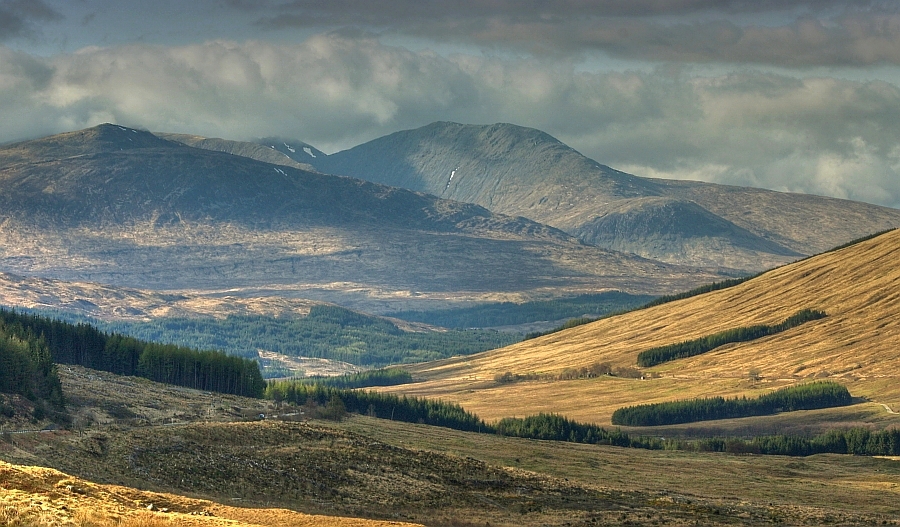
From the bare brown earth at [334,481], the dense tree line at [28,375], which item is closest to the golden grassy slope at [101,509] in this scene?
the bare brown earth at [334,481]

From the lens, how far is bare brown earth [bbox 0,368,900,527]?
6862 centimetres

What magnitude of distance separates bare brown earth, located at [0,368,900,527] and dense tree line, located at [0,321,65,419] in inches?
161

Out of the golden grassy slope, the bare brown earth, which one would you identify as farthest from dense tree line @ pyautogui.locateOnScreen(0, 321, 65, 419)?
the golden grassy slope

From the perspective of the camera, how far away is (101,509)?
57.3 metres

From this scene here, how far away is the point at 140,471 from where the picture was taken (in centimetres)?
9900

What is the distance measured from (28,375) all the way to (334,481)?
44.3 m

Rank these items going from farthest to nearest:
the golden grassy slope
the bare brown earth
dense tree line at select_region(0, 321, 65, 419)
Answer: dense tree line at select_region(0, 321, 65, 419)
the bare brown earth
the golden grassy slope

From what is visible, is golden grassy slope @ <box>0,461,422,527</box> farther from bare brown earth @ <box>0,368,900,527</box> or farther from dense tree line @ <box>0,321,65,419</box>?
dense tree line @ <box>0,321,65,419</box>

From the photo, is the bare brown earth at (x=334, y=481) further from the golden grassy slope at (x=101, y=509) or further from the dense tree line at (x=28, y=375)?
the dense tree line at (x=28, y=375)

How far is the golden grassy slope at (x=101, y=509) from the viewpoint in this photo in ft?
174

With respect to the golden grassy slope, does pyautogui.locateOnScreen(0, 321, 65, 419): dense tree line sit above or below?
above

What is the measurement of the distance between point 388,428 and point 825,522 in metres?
81.0

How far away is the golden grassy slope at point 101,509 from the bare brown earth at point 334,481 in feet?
0.47

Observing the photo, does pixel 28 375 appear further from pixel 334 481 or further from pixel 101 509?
pixel 101 509
